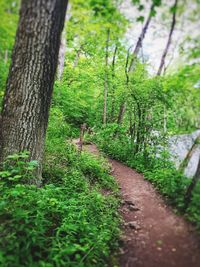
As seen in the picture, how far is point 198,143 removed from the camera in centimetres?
544

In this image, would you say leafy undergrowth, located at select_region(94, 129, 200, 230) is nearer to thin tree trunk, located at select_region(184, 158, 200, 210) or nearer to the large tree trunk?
thin tree trunk, located at select_region(184, 158, 200, 210)

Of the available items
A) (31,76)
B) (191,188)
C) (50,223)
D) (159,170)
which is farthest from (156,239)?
(159,170)

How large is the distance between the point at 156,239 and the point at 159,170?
4.14m

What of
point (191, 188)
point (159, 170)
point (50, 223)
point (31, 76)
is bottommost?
point (50, 223)

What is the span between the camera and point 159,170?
803 centimetres

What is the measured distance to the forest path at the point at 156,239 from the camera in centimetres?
363

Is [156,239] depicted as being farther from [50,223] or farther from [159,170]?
[159,170]

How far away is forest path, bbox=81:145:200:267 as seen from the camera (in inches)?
143

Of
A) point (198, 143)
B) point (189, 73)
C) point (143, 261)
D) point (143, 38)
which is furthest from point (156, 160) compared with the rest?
point (143, 38)

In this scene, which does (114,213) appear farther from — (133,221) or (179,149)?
(179,149)

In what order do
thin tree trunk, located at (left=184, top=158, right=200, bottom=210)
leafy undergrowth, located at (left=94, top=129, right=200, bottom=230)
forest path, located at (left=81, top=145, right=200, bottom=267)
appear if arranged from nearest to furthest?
1. forest path, located at (left=81, top=145, right=200, bottom=267)
2. leafy undergrowth, located at (left=94, top=129, right=200, bottom=230)
3. thin tree trunk, located at (left=184, top=158, right=200, bottom=210)

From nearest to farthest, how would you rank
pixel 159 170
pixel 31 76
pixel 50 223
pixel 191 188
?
pixel 50 223 < pixel 191 188 < pixel 31 76 < pixel 159 170

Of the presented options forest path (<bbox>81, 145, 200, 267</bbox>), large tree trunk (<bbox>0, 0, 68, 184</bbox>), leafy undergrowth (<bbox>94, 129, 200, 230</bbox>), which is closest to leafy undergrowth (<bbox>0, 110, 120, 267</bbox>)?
forest path (<bbox>81, 145, 200, 267</bbox>)

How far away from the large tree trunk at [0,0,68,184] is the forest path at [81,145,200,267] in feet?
8.54
